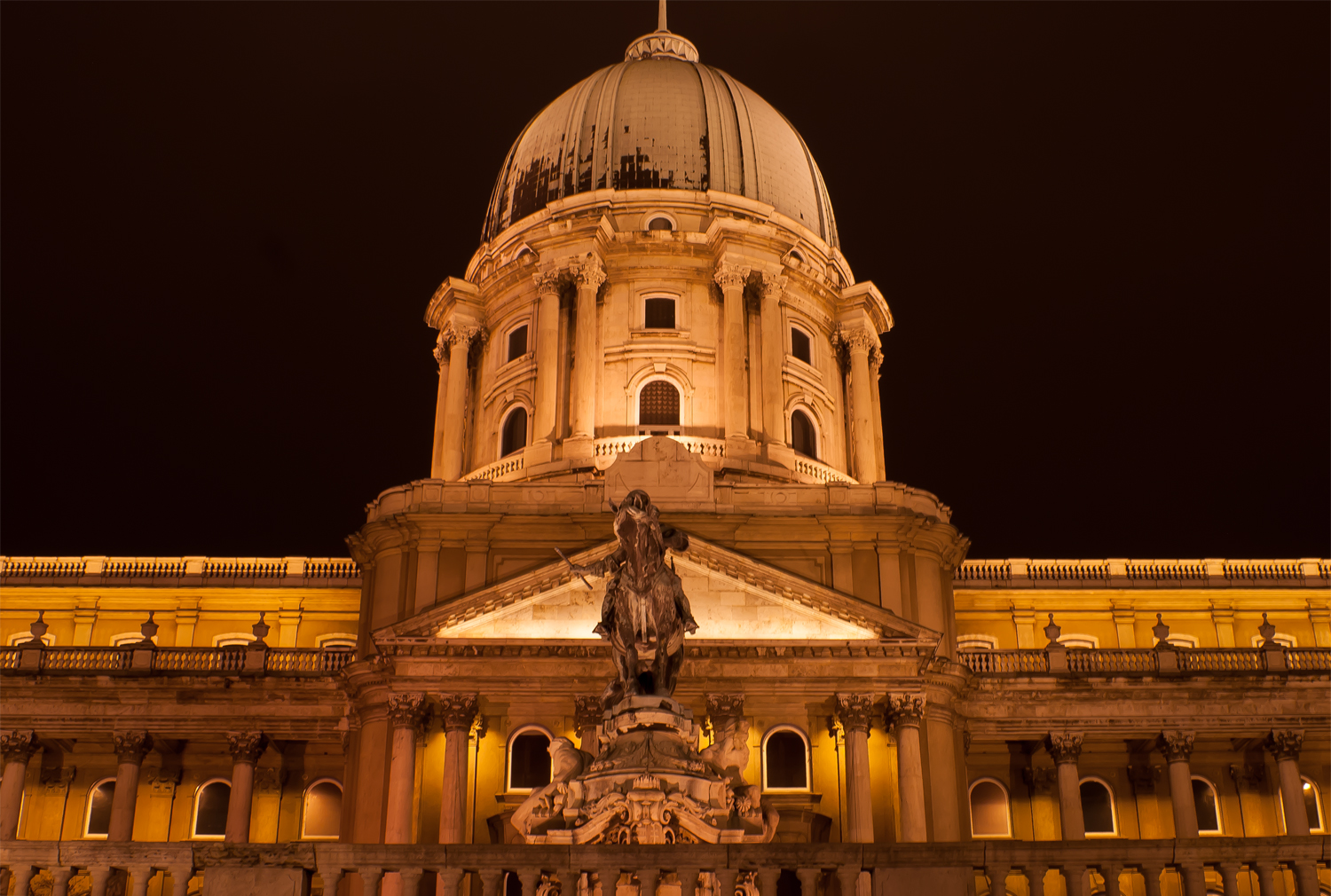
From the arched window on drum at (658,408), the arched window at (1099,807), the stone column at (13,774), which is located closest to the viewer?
the stone column at (13,774)

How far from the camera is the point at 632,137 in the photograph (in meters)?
54.2

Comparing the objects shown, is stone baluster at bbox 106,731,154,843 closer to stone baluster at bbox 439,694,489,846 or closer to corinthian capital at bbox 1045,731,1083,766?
stone baluster at bbox 439,694,489,846

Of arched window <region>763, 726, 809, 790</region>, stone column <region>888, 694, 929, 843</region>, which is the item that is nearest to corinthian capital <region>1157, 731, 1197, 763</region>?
stone column <region>888, 694, 929, 843</region>

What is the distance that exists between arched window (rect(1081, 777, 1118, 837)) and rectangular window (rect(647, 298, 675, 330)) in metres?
21.4

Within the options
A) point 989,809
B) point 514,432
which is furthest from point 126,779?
point 989,809

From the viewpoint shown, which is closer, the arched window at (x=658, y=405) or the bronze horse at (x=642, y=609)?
the bronze horse at (x=642, y=609)

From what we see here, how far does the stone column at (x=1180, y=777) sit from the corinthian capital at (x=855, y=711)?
33.4ft

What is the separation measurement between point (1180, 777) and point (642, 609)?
2744 cm

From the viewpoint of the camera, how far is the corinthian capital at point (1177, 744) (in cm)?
3934

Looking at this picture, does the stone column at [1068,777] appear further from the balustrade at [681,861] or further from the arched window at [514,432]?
the balustrade at [681,861]

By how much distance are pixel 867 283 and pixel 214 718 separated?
95.3ft

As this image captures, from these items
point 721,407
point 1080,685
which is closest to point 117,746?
point 721,407

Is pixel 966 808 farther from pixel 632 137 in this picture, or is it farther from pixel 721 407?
pixel 632 137

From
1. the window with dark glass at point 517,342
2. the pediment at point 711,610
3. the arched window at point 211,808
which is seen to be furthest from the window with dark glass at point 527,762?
the window with dark glass at point 517,342
